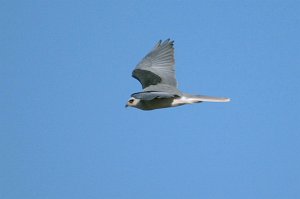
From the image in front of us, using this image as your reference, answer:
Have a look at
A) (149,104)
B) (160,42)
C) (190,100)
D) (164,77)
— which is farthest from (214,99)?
(160,42)

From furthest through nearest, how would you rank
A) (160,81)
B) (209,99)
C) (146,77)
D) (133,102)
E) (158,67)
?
(158,67) → (146,77) → (160,81) → (133,102) → (209,99)

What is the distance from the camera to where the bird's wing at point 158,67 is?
50.9 ft

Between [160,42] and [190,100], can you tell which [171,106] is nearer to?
[190,100]

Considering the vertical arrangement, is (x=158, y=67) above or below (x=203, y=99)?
above

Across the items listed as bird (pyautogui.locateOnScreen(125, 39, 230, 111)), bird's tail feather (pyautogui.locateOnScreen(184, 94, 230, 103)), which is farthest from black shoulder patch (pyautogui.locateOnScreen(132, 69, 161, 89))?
bird's tail feather (pyautogui.locateOnScreen(184, 94, 230, 103))

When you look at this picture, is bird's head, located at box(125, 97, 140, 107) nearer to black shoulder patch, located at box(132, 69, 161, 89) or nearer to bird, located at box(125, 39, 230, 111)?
bird, located at box(125, 39, 230, 111)

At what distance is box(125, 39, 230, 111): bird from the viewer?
13.3 m

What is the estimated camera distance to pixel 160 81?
15.4 metres

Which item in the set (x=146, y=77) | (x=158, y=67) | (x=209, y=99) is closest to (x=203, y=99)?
(x=209, y=99)

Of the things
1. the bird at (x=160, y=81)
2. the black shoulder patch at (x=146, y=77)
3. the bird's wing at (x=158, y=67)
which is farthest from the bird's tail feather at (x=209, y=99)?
the black shoulder patch at (x=146, y=77)

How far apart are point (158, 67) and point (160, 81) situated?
33.1 inches

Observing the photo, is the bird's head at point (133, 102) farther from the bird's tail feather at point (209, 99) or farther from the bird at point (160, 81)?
the bird's tail feather at point (209, 99)

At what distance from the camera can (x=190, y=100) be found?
43.7ft

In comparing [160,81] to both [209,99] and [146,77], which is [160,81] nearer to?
[146,77]
